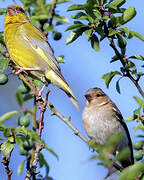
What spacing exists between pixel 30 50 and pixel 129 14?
2437 millimetres

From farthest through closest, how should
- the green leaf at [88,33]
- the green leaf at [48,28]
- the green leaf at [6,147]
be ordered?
1. the green leaf at [48,28]
2. the green leaf at [88,33]
3. the green leaf at [6,147]

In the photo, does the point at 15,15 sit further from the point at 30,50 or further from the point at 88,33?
the point at 88,33

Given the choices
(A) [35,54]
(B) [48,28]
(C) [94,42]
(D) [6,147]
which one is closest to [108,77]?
(C) [94,42]

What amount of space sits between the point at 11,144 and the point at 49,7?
2.26 metres

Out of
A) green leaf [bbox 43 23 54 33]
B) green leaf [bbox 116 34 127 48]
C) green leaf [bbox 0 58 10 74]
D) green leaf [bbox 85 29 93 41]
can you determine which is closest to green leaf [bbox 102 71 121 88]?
green leaf [bbox 116 34 127 48]

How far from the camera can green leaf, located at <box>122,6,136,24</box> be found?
3.84 m

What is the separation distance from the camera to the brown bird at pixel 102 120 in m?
5.28

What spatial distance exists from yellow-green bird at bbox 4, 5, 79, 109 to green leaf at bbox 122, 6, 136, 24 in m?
1.59

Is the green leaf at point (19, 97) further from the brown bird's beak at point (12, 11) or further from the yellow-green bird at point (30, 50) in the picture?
the brown bird's beak at point (12, 11)

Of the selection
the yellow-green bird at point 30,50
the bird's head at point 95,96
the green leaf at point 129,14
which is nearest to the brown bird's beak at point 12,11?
the yellow-green bird at point 30,50

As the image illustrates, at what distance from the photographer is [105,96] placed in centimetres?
582

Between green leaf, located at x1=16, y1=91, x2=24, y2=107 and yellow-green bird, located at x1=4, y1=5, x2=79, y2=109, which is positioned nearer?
green leaf, located at x1=16, y1=91, x2=24, y2=107

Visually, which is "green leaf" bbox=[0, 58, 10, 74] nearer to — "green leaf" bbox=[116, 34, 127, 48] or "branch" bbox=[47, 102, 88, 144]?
"branch" bbox=[47, 102, 88, 144]

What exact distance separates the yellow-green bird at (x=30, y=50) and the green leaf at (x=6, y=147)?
83.5 inches
